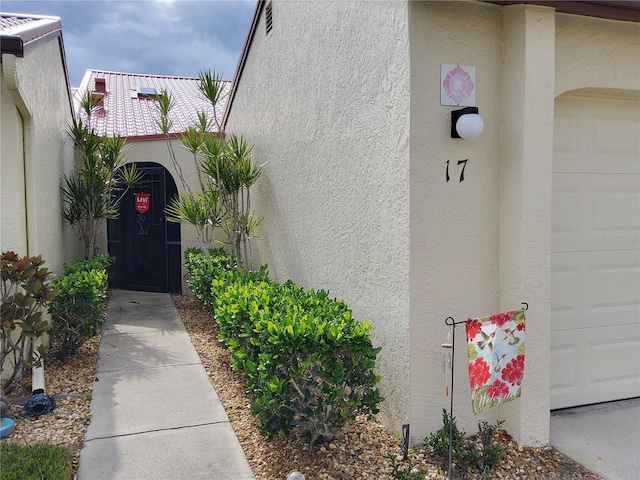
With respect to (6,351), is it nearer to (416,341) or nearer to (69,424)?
(69,424)

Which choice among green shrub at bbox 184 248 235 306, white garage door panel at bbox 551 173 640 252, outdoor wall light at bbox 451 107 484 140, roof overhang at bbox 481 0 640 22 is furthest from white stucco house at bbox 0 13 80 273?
white garage door panel at bbox 551 173 640 252

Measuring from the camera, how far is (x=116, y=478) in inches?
123

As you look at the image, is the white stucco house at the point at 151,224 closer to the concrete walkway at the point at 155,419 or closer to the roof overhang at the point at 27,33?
the roof overhang at the point at 27,33

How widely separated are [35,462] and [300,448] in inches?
66.1

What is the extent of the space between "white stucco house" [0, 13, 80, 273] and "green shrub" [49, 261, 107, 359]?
53 centimetres

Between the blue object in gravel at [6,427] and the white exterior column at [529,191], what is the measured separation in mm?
3697

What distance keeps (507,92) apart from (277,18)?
12.6 feet

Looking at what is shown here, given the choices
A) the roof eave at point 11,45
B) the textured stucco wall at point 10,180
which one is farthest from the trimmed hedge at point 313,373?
the roof eave at point 11,45

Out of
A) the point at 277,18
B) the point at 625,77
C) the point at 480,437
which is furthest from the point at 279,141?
the point at 480,437

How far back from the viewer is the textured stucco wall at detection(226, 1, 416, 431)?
3.50 meters

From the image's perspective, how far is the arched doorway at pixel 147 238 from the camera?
10055mm

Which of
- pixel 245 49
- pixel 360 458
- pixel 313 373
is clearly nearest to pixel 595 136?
pixel 313 373

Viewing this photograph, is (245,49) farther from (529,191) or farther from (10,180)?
(529,191)

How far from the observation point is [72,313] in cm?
525
